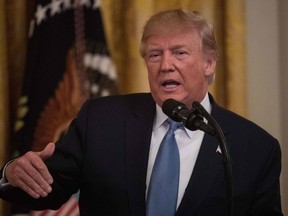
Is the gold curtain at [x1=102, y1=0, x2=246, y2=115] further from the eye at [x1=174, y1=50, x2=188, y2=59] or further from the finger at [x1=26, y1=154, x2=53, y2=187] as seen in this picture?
the finger at [x1=26, y1=154, x2=53, y2=187]

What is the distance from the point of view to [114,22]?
6.56ft

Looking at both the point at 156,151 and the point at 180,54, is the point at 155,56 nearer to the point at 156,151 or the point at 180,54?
the point at 180,54

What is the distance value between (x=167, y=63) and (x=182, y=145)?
27 cm

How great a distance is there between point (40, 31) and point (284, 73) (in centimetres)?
122

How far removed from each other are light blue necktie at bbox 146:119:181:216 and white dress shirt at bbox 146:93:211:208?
3 cm

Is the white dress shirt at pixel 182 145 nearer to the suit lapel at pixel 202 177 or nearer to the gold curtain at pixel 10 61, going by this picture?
the suit lapel at pixel 202 177

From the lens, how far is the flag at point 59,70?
1796 mm

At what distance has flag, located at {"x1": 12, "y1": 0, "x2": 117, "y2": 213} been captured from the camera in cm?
180

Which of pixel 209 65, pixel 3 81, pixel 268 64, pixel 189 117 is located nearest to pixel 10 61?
pixel 3 81

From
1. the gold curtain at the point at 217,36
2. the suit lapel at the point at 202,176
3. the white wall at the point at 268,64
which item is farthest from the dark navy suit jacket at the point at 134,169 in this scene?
the white wall at the point at 268,64

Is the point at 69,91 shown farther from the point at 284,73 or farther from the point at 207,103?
the point at 284,73

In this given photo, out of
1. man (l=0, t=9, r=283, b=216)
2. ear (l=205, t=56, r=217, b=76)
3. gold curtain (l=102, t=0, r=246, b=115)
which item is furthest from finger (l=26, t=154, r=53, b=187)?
gold curtain (l=102, t=0, r=246, b=115)

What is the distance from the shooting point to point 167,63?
1383mm

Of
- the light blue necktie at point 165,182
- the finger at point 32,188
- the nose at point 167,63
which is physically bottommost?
the light blue necktie at point 165,182
